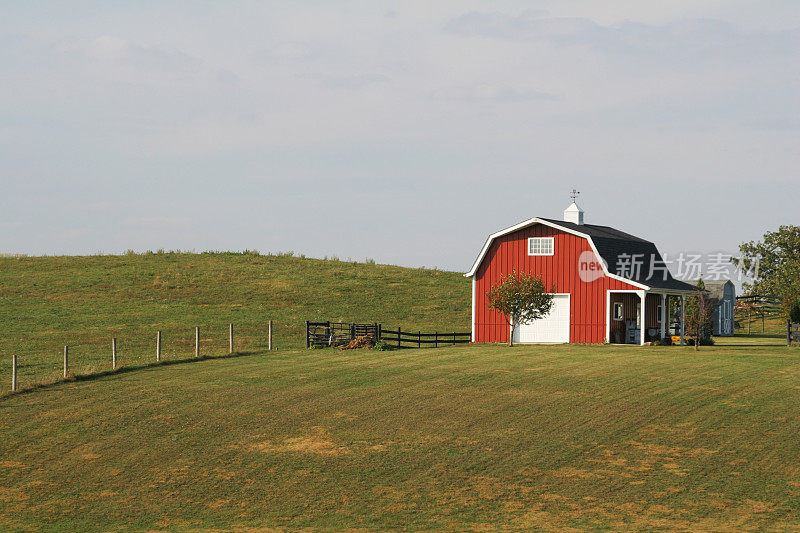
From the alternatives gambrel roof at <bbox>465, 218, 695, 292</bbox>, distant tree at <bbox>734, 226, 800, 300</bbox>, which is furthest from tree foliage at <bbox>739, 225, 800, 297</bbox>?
gambrel roof at <bbox>465, 218, 695, 292</bbox>

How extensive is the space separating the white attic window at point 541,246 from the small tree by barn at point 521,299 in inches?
55.1

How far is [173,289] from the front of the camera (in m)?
72.2

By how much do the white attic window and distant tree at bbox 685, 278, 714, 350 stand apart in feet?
25.1

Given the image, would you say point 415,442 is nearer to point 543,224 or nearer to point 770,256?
point 543,224

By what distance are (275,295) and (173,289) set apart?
365 inches

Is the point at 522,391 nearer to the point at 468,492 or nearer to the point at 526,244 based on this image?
the point at 468,492

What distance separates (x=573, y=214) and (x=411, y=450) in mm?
31368

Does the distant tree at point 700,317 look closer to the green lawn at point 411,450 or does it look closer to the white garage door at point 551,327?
the white garage door at point 551,327

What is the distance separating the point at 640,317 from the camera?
43688 mm

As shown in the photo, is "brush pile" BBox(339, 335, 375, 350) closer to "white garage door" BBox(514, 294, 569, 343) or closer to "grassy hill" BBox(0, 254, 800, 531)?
"grassy hill" BBox(0, 254, 800, 531)

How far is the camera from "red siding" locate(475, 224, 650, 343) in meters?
42.0

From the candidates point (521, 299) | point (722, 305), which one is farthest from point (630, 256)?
point (722, 305)

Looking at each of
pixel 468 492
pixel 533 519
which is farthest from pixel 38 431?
pixel 533 519

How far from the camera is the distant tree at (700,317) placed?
4122cm
